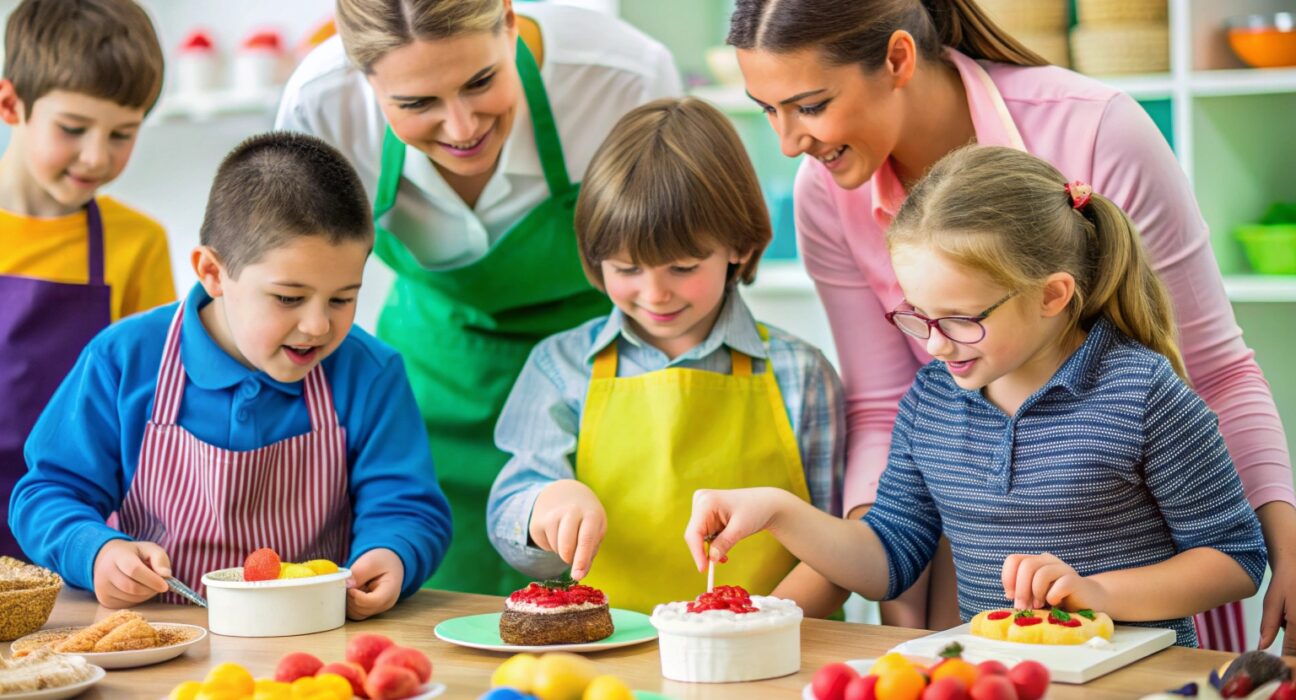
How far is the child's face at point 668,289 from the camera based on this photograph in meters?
1.73

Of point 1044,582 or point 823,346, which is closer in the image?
point 1044,582

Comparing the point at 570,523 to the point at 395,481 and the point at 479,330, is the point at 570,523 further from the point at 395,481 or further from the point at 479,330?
the point at 479,330

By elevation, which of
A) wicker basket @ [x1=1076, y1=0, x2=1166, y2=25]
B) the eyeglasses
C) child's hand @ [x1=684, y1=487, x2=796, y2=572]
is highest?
wicker basket @ [x1=1076, y1=0, x2=1166, y2=25]

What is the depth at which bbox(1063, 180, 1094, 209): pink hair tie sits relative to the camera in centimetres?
145

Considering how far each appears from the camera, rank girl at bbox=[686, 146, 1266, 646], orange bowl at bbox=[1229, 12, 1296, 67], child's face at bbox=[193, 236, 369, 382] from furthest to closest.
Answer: orange bowl at bbox=[1229, 12, 1296, 67]
child's face at bbox=[193, 236, 369, 382]
girl at bbox=[686, 146, 1266, 646]

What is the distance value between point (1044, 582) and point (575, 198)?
1.02 meters

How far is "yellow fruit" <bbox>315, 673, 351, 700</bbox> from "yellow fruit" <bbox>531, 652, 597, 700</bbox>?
0.50ft

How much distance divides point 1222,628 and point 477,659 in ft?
3.12

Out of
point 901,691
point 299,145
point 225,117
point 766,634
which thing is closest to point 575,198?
point 299,145

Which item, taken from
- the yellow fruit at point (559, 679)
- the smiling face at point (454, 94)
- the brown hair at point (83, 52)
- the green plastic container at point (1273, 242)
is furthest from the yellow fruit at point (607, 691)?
the green plastic container at point (1273, 242)

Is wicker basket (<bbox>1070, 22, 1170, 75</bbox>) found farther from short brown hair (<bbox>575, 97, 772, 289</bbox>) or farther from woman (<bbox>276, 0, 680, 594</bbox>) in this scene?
short brown hair (<bbox>575, 97, 772, 289</bbox>)

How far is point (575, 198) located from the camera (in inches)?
81.4

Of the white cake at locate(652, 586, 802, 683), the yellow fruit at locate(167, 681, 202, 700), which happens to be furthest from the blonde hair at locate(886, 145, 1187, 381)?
the yellow fruit at locate(167, 681, 202, 700)

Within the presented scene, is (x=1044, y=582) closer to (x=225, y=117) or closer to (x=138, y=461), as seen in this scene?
(x=138, y=461)
